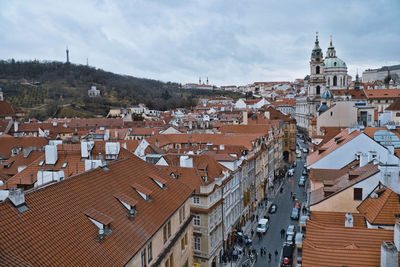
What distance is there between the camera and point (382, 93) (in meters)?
93.3

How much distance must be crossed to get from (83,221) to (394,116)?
57953 mm

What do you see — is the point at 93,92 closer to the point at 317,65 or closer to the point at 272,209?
the point at 317,65


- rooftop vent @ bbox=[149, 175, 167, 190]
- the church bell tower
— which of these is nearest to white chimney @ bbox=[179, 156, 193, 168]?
rooftop vent @ bbox=[149, 175, 167, 190]

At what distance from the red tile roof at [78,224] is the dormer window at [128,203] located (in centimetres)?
21

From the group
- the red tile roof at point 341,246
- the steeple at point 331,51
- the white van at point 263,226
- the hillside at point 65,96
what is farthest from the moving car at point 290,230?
the hillside at point 65,96

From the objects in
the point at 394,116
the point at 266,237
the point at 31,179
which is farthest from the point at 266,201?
the point at 31,179

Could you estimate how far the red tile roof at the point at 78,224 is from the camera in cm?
1073

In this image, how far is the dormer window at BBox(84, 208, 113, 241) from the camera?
13.4m

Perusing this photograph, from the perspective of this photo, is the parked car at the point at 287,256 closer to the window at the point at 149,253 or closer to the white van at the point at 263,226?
the white van at the point at 263,226

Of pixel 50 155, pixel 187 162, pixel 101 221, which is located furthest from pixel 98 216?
pixel 187 162

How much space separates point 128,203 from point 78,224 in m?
3.23

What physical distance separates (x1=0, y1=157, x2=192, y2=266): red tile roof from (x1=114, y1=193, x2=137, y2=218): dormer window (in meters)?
0.21

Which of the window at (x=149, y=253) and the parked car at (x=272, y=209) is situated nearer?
the window at (x=149, y=253)

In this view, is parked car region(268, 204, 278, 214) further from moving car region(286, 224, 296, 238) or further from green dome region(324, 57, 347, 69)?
green dome region(324, 57, 347, 69)
